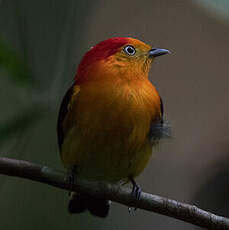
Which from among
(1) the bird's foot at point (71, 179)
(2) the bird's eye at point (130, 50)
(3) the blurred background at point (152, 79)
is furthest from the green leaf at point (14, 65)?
(2) the bird's eye at point (130, 50)

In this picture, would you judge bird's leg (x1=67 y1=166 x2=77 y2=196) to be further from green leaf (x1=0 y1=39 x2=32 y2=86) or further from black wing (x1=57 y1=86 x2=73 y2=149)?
green leaf (x1=0 y1=39 x2=32 y2=86)

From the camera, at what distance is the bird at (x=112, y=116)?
3.23m

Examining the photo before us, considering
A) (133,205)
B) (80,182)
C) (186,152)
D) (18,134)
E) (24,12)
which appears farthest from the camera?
(186,152)

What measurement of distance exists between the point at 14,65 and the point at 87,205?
1.92 metres

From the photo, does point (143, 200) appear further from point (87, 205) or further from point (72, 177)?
point (87, 205)

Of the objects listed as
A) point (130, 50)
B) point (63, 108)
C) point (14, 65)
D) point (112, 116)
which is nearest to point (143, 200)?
point (112, 116)

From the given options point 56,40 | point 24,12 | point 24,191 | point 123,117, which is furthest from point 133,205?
point 24,191

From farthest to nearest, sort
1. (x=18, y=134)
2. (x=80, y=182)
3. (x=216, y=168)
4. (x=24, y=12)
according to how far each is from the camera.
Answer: (x=216, y=168) → (x=24, y=12) → (x=80, y=182) → (x=18, y=134)

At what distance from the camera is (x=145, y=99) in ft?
11.0

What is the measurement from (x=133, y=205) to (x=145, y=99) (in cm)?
79

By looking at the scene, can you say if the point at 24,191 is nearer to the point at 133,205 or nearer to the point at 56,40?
the point at 56,40

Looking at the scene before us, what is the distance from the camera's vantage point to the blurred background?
3.12 metres

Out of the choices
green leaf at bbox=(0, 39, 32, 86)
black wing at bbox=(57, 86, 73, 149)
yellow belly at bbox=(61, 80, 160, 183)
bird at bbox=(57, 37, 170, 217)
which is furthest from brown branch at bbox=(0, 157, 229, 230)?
black wing at bbox=(57, 86, 73, 149)

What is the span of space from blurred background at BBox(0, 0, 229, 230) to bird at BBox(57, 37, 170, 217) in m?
0.16
